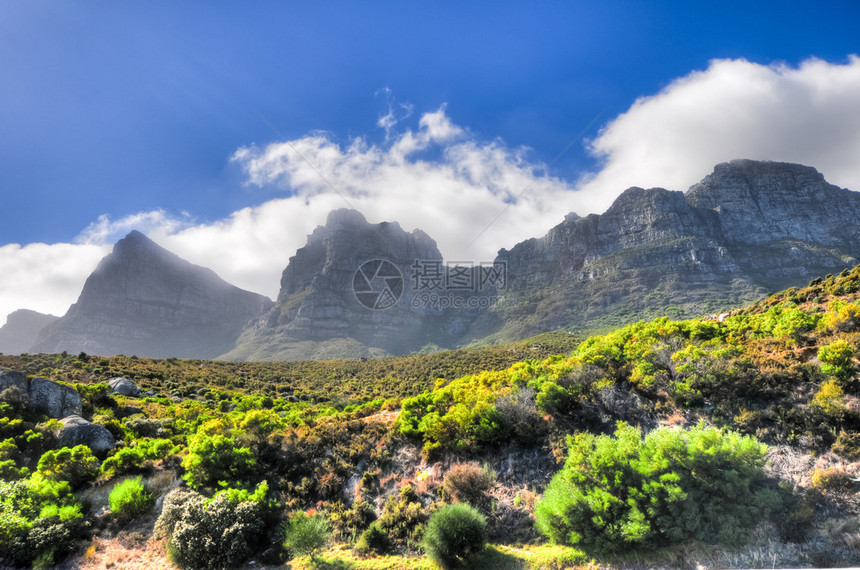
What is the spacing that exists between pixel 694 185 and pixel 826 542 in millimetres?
196246

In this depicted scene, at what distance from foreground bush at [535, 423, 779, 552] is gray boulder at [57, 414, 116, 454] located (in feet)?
65.2

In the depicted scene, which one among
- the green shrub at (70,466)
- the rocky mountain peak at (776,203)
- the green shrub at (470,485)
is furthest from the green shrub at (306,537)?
the rocky mountain peak at (776,203)

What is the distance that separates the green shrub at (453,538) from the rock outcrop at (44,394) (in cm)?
2322

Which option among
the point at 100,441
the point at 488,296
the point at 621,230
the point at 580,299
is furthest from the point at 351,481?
the point at 621,230

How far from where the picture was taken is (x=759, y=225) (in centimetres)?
13538

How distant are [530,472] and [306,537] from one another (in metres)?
7.25

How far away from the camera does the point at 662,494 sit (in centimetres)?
822

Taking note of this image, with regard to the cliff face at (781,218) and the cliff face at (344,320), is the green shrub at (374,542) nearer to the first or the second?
the cliff face at (344,320)

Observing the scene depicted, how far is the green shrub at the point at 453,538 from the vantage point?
378 inches

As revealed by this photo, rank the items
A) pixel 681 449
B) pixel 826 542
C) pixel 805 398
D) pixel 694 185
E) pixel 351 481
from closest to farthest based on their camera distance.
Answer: pixel 826 542 < pixel 681 449 < pixel 805 398 < pixel 351 481 < pixel 694 185

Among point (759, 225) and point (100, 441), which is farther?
point (759, 225)

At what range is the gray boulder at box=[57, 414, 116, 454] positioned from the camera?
54.9 ft

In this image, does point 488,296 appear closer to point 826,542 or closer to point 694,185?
point 694,185

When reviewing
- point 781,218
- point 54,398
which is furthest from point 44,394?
point 781,218
